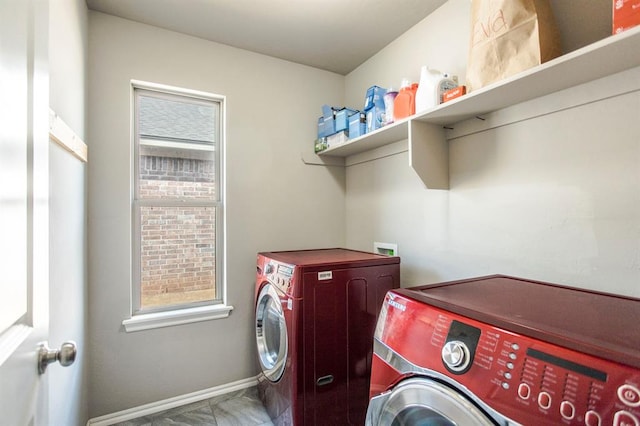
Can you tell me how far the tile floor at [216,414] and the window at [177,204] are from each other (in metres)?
0.58

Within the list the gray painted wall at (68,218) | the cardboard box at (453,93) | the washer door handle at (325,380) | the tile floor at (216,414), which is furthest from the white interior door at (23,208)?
the cardboard box at (453,93)

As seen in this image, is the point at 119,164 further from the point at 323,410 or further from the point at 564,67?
the point at 564,67

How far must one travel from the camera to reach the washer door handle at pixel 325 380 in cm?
155

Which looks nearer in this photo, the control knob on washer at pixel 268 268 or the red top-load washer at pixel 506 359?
the red top-load washer at pixel 506 359

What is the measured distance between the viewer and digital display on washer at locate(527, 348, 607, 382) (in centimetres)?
53

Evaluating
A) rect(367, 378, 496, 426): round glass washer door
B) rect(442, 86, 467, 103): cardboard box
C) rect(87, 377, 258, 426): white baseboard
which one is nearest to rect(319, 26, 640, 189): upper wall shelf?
rect(442, 86, 467, 103): cardboard box

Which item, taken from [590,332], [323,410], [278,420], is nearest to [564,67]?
[590,332]

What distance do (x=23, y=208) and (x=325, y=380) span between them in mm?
1443

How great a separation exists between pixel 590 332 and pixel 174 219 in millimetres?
2247

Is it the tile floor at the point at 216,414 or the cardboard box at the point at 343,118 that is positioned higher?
the cardboard box at the point at 343,118

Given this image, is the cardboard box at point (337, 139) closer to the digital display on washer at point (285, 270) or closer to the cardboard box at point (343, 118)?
the cardboard box at point (343, 118)

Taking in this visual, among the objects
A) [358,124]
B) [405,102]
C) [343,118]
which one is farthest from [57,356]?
[343,118]

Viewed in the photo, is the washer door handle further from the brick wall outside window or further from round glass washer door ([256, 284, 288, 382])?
the brick wall outside window

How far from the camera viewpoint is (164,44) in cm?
A: 207
